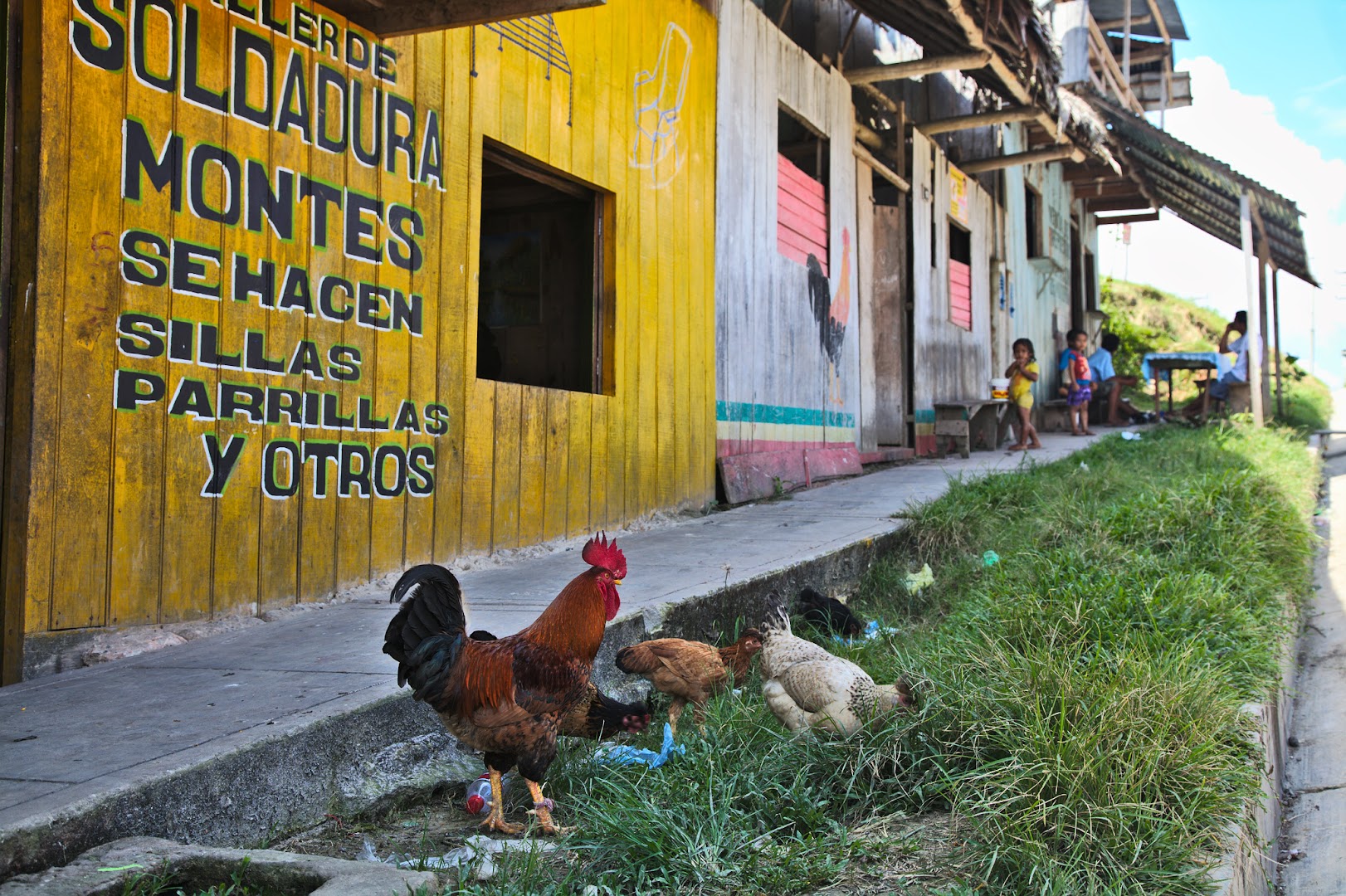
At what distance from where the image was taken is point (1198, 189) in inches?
579

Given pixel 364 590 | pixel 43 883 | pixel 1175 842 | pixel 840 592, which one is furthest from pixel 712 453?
pixel 43 883

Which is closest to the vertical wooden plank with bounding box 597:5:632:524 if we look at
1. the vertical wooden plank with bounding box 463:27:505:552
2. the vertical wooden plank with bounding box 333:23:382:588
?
the vertical wooden plank with bounding box 463:27:505:552

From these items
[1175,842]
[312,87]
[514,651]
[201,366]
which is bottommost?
[1175,842]

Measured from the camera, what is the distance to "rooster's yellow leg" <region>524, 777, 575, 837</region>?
9.20 feet

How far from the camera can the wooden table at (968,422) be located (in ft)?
37.8

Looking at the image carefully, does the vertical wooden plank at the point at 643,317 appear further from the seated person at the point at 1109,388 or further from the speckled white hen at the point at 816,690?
the seated person at the point at 1109,388

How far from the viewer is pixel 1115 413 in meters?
16.1

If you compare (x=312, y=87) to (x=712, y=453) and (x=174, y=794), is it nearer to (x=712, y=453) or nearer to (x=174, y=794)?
(x=174, y=794)

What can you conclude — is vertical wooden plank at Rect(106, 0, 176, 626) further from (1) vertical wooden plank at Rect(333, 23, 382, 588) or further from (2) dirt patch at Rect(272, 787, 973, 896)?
(2) dirt patch at Rect(272, 787, 973, 896)

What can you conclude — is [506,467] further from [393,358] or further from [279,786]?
[279,786]

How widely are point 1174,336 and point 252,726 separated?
29826mm

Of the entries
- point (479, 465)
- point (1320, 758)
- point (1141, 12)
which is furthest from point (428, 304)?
point (1141, 12)

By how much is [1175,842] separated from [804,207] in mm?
7360

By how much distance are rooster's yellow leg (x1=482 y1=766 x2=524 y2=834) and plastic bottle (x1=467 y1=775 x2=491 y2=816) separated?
6.4 inches
